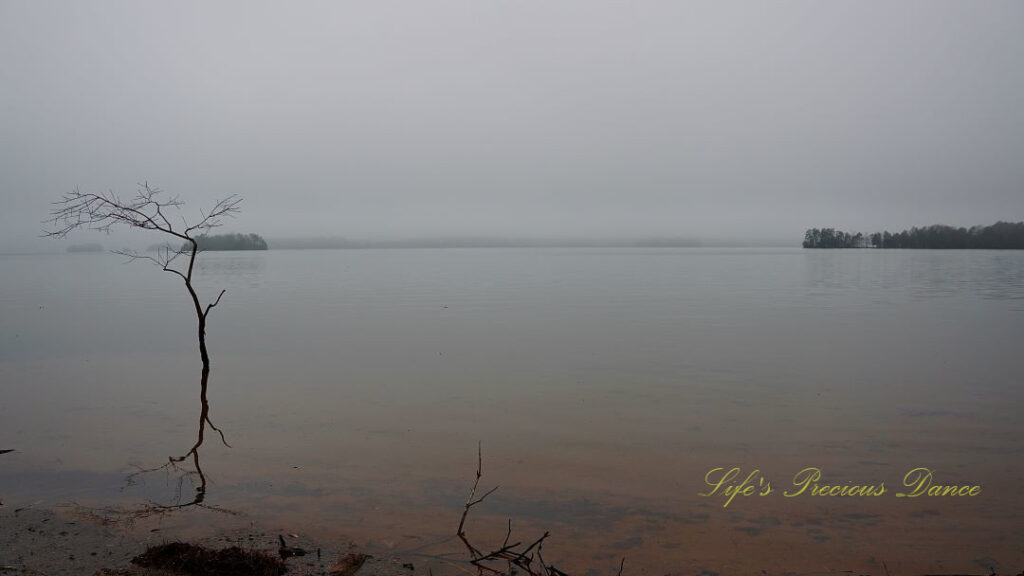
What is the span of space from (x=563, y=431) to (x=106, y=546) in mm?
5708

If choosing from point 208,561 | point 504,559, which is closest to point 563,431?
point 504,559

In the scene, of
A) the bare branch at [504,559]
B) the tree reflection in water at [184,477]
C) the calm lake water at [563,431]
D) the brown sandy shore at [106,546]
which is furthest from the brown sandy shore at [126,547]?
the tree reflection in water at [184,477]

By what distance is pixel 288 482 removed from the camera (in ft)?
23.5

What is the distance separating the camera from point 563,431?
30.0ft

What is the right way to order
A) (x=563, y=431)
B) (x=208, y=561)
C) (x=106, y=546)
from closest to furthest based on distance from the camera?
(x=208, y=561)
(x=106, y=546)
(x=563, y=431)

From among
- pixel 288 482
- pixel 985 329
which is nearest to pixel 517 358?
pixel 288 482

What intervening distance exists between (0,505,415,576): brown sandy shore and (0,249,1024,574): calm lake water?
359 mm

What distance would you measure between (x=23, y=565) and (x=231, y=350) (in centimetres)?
1234

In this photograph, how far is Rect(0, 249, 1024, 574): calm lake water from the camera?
5.92 metres

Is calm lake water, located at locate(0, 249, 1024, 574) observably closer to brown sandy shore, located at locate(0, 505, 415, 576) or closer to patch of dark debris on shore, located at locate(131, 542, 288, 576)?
brown sandy shore, located at locate(0, 505, 415, 576)

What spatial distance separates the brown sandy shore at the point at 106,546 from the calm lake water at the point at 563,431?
0.36 meters

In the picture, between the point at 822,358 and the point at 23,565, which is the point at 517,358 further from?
the point at 23,565

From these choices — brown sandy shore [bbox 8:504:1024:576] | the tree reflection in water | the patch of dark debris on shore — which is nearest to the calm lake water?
the tree reflection in water

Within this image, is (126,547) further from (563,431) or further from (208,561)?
(563,431)
